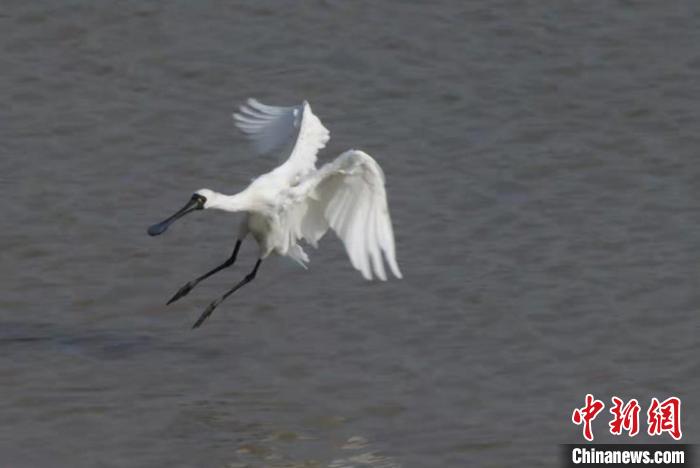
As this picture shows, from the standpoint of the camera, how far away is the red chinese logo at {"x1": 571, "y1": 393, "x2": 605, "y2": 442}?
7.66 metres

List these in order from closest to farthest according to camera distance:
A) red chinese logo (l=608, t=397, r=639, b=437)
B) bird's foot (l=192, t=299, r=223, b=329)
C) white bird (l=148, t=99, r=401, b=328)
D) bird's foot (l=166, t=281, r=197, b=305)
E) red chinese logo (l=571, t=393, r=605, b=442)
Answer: red chinese logo (l=571, t=393, r=605, b=442), red chinese logo (l=608, t=397, r=639, b=437), white bird (l=148, t=99, r=401, b=328), bird's foot (l=192, t=299, r=223, b=329), bird's foot (l=166, t=281, r=197, b=305)

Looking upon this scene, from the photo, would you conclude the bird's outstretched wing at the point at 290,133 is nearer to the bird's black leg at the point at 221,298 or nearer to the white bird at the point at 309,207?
the white bird at the point at 309,207

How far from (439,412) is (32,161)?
12.8 ft

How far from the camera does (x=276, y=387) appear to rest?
27.1 ft

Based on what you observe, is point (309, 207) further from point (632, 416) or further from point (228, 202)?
point (632, 416)

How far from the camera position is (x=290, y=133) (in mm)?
9805

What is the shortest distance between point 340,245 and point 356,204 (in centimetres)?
153

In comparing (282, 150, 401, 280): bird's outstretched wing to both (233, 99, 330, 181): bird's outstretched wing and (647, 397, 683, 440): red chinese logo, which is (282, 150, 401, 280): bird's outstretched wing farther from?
(647, 397, 683, 440): red chinese logo

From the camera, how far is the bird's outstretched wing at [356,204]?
26.8 feet

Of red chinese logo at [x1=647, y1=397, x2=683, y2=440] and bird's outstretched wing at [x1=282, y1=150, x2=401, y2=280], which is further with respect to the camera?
bird's outstretched wing at [x1=282, y1=150, x2=401, y2=280]

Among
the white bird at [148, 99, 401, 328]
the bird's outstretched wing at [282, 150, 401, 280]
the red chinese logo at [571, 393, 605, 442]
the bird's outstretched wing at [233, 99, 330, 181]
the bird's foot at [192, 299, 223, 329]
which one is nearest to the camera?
the red chinese logo at [571, 393, 605, 442]

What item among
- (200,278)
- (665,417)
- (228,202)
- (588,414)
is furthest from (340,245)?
(665,417)

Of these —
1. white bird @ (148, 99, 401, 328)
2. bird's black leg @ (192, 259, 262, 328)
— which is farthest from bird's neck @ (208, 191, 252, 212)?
bird's black leg @ (192, 259, 262, 328)

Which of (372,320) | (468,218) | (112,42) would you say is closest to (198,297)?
(372,320)
